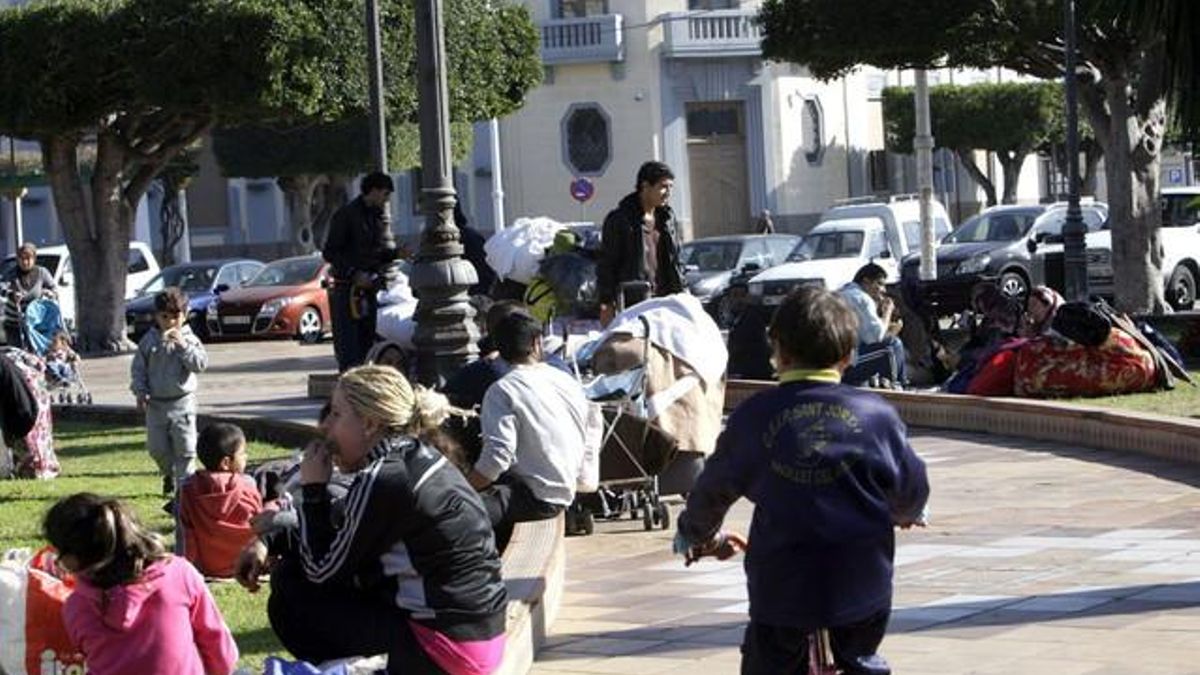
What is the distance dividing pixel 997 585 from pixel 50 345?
15.4 meters

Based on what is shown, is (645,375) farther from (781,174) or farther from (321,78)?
(781,174)

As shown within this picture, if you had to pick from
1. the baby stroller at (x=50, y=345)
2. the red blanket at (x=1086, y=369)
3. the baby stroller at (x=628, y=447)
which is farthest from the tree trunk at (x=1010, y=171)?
the baby stroller at (x=628, y=447)

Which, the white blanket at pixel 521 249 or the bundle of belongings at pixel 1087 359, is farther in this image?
the bundle of belongings at pixel 1087 359

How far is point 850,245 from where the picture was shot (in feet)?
116

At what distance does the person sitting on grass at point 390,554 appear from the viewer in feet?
20.9

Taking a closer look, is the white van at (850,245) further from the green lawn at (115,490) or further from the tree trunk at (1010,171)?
the tree trunk at (1010,171)

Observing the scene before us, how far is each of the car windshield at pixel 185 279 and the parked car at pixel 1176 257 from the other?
1615 cm

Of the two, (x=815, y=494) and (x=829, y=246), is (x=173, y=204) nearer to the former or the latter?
(x=829, y=246)

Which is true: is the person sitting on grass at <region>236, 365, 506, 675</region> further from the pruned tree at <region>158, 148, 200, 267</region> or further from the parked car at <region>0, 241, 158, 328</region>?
the pruned tree at <region>158, 148, 200, 267</region>

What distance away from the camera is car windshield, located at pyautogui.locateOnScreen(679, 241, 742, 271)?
36.8 metres

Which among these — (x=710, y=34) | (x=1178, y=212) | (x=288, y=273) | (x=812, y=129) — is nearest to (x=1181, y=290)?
(x=1178, y=212)

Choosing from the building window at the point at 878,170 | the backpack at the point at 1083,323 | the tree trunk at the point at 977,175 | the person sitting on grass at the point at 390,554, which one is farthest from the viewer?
the tree trunk at the point at 977,175

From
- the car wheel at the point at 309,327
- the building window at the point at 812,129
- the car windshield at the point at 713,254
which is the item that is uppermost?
the building window at the point at 812,129

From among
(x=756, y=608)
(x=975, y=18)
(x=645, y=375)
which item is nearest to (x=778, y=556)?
(x=756, y=608)
